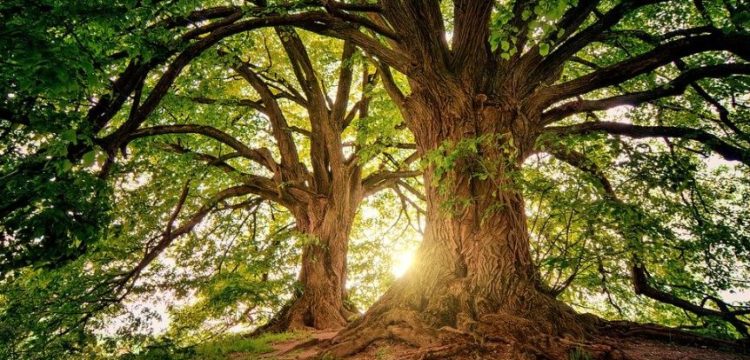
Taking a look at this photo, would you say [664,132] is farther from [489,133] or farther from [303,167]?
[303,167]

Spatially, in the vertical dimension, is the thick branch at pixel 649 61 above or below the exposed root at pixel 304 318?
above

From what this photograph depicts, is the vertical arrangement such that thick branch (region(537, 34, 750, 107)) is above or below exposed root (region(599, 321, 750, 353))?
above

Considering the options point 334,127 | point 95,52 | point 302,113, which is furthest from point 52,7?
point 302,113

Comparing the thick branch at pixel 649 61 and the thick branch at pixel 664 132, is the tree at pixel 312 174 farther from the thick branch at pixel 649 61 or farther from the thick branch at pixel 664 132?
the thick branch at pixel 664 132

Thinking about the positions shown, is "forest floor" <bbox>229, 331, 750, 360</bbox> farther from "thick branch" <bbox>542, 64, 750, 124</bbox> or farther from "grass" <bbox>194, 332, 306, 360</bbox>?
"thick branch" <bbox>542, 64, 750, 124</bbox>

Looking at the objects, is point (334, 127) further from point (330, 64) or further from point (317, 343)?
point (317, 343)

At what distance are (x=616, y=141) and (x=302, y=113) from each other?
10257 millimetres

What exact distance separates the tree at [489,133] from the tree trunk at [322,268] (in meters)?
3.38

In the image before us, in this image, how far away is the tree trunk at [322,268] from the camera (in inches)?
308

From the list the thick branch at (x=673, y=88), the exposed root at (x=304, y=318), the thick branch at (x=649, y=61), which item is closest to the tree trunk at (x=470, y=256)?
the thick branch at (x=649, y=61)

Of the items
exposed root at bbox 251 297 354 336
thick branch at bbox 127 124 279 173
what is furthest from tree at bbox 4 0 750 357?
exposed root at bbox 251 297 354 336

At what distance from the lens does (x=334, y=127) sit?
9242 millimetres

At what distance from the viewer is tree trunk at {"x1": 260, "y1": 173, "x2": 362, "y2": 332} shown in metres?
7.82

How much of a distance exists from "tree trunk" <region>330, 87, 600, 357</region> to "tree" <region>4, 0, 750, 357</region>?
1 cm
